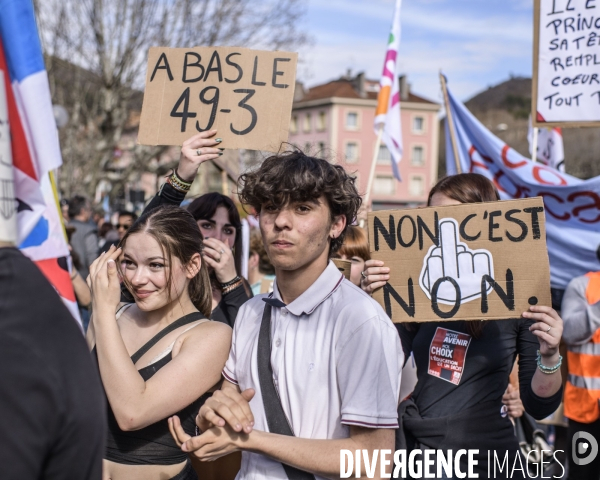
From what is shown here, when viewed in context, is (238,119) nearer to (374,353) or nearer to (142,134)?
(142,134)

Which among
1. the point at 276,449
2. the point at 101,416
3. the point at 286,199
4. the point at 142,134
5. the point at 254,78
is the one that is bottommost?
the point at 276,449

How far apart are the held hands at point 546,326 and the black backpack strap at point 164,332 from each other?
124cm

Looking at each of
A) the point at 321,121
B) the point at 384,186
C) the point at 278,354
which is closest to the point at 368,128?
the point at 321,121

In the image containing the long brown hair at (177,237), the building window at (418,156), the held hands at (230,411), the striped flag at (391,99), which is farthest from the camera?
the building window at (418,156)

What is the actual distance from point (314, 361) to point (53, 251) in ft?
3.73

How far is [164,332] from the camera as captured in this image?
251cm

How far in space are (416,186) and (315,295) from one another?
6594cm

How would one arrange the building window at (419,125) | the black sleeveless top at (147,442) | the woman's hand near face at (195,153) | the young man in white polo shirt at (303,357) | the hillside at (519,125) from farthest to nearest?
the building window at (419,125), the hillside at (519,125), the woman's hand near face at (195,153), the black sleeveless top at (147,442), the young man in white polo shirt at (303,357)

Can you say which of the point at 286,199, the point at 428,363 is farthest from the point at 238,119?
the point at 428,363

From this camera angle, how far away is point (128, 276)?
2.56 m

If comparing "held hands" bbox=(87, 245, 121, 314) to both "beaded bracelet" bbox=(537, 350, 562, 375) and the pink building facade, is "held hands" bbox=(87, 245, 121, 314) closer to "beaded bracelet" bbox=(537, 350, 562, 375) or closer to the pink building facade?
"beaded bracelet" bbox=(537, 350, 562, 375)

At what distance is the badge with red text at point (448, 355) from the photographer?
2.93 metres

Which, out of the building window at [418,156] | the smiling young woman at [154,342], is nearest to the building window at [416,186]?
the building window at [418,156]

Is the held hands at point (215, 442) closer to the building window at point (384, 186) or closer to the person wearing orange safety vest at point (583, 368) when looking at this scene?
the person wearing orange safety vest at point (583, 368)
